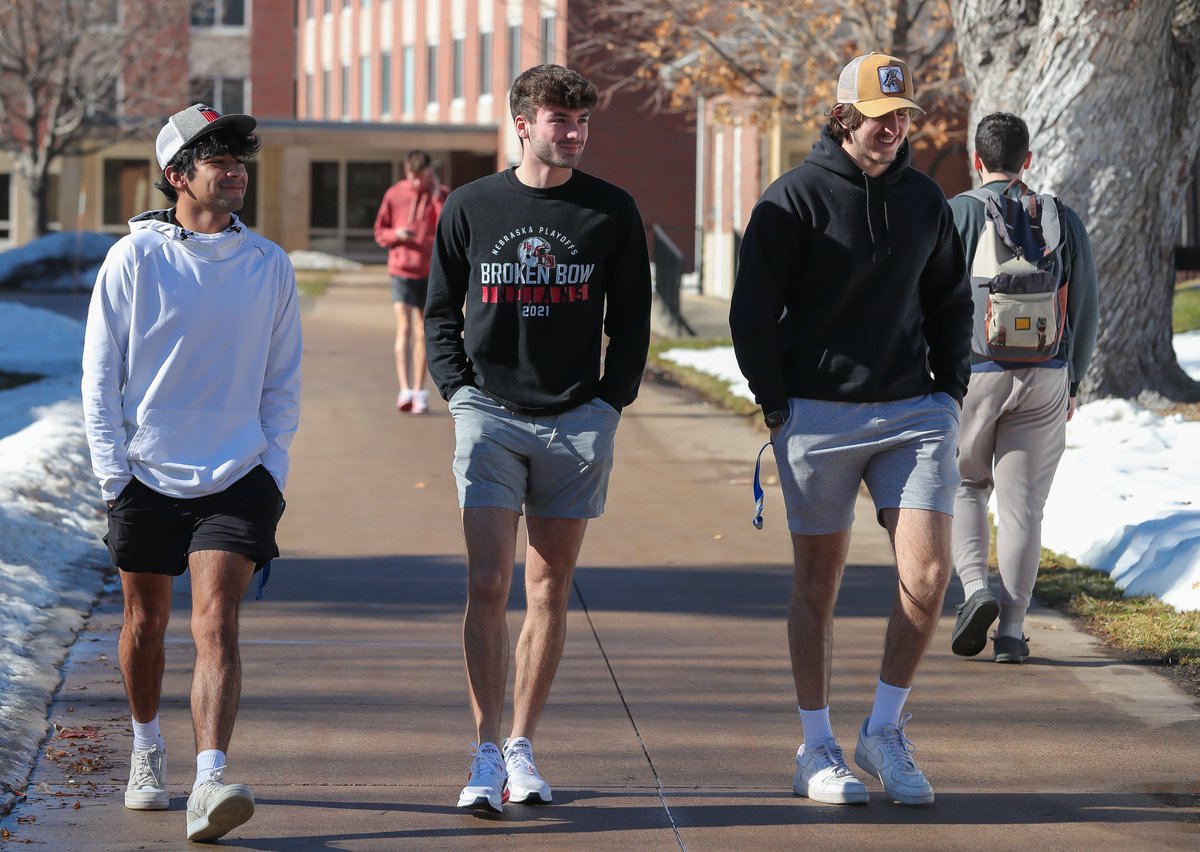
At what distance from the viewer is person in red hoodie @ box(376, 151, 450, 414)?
13039 mm

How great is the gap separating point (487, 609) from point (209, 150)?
55.9 inches

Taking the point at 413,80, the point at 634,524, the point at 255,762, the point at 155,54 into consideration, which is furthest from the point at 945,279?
the point at 413,80

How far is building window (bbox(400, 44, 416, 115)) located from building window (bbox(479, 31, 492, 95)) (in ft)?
16.1

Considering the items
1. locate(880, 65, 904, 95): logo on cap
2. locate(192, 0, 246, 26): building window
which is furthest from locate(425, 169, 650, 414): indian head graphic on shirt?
locate(192, 0, 246, 26): building window

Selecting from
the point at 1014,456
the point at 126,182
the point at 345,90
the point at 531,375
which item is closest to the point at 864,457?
the point at 531,375

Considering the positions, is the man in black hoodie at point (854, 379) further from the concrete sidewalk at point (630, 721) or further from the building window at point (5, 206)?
the building window at point (5, 206)

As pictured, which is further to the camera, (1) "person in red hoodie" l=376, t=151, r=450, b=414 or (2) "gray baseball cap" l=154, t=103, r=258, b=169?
(1) "person in red hoodie" l=376, t=151, r=450, b=414

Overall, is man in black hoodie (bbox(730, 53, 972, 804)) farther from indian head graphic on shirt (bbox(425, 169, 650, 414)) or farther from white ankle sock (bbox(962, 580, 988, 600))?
white ankle sock (bbox(962, 580, 988, 600))

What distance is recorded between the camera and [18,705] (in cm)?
558

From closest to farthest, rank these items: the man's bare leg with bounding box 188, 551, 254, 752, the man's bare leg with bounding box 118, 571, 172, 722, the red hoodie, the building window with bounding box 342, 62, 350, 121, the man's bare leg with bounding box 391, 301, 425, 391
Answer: the man's bare leg with bounding box 188, 551, 254, 752, the man's bare leg with bounding box 118, 571, 172, 722, the red hoodie, the man's bare leg with bounding box 391, 301, 425, 391, the building window with bounding box 342, 62, 350, 121

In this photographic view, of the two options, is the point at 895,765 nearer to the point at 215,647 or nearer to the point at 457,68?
the point at 215,647

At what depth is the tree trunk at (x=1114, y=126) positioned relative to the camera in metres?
11.3

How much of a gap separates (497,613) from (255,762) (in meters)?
1.00

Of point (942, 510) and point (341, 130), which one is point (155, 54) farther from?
point (942, 510)
